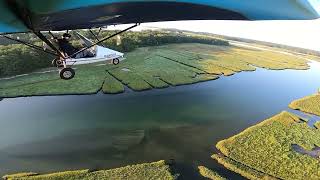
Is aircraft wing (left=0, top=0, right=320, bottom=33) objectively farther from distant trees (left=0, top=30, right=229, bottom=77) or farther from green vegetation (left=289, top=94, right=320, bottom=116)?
Result: green vegetation (left=289, top=94, right=320, bottom=116)

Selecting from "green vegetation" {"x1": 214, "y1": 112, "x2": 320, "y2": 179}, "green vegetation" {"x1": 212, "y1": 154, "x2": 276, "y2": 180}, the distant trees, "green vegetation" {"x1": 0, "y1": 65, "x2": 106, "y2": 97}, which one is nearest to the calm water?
"green vegetation" {"x1": 212, "y1": 154, "x2": 276, "y2": 180}

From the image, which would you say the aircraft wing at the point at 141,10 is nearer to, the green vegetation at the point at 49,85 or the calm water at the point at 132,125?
the calm water at the point at 132,125

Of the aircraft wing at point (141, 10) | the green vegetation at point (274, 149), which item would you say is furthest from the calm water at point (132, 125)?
the aircraft wing at point (141, 10)

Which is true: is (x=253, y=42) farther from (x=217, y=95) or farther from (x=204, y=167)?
(x=204, y=167)

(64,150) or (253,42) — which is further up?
(253,42)

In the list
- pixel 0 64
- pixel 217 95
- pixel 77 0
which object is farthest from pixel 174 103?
pixel 77 0
